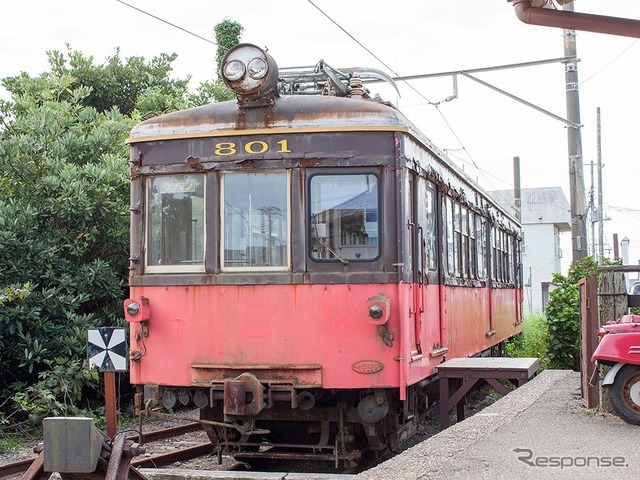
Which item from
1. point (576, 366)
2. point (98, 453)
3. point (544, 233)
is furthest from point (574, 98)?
point (544, 233)

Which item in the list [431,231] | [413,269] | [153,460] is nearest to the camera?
[413,269]

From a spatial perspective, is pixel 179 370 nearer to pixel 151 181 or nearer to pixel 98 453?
pixel 151 181

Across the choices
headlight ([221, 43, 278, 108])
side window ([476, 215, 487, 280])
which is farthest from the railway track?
side window ([476, 215, 487, 280])

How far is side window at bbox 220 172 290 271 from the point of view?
24.8ft

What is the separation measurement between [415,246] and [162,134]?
2483 millimetres

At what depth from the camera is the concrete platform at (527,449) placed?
5480 millimetres

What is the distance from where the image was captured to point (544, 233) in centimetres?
4981

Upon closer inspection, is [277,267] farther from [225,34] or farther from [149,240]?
[225,34]

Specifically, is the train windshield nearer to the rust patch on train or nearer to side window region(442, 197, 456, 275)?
the rust patch on train

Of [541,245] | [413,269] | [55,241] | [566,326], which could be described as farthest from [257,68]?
[541,245]

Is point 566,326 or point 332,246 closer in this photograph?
point 332,246

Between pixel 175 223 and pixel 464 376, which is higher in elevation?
pixel 175 223

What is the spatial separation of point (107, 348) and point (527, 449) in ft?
13.3

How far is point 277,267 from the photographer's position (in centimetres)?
757
